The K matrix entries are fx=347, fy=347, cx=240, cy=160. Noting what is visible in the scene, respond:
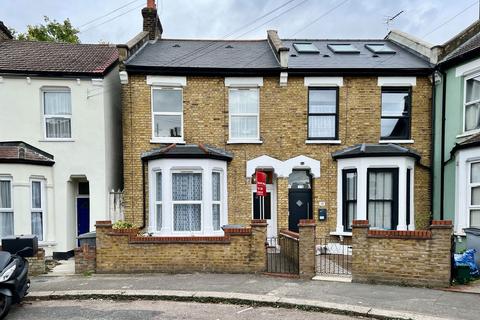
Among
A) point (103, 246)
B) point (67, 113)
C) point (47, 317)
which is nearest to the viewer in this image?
point (47, 317)

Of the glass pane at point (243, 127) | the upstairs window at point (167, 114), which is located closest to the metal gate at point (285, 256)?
the glass pane at point (243, 127)

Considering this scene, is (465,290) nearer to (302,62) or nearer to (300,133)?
(300,133)

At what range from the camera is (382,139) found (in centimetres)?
1161

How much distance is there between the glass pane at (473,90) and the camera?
34.1ft

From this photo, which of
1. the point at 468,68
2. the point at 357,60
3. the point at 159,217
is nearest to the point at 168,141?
the point at 159,217

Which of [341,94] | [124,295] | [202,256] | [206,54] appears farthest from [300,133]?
[124,295]

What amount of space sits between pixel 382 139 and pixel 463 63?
3211 mm

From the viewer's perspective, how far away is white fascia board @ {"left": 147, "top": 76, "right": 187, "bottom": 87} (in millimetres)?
11281

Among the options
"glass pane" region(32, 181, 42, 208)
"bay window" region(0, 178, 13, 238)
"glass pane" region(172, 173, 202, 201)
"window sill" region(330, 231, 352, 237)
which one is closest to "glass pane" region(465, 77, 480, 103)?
"window sill" region(330, 231, 352, 237)

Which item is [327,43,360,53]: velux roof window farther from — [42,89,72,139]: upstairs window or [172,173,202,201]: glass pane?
[42,89,72,139]: upstairs window

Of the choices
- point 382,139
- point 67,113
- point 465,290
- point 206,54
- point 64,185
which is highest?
point 206,54

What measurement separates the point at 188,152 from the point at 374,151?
575 centimetres

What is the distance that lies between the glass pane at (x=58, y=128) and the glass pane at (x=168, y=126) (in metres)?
2.81

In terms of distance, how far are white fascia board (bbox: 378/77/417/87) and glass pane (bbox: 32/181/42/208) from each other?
11.4m
